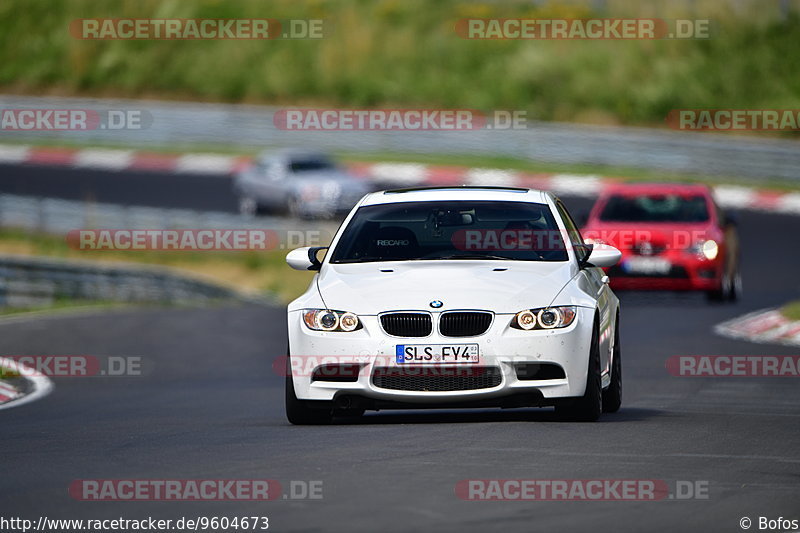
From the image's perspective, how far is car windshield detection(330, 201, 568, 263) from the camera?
1121 centimetres

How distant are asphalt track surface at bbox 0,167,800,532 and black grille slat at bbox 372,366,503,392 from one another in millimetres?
262

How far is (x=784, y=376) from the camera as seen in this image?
51.2 feet

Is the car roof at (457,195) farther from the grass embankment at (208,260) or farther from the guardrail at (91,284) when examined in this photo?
the grass embankment at (208,260)

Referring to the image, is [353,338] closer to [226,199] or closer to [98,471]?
[98,471]

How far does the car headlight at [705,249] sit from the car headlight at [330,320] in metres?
11.7

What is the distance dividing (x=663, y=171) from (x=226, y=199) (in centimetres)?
967

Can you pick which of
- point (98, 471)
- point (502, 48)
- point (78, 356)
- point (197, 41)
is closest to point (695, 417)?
point (98, 471)

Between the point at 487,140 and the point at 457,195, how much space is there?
94.7 feet

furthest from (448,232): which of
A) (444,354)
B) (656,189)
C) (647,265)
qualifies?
(656,189)

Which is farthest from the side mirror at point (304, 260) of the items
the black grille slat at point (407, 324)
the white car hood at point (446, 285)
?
the black grille slat at point (407, 324)

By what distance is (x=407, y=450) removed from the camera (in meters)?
9.31

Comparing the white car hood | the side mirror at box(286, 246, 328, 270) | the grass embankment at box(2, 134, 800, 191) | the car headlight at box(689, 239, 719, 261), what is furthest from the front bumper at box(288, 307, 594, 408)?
the grass embankment at box(2, 134, 800, 191)

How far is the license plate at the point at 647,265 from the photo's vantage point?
2145cm

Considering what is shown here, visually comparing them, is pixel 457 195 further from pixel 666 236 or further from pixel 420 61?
pixel 420 61
